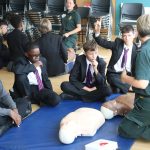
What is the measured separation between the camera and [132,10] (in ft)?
21.1

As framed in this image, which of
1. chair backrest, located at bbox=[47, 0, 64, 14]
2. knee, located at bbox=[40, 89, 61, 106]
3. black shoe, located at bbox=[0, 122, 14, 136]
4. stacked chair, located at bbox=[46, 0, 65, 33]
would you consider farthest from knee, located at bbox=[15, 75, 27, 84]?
chair backrest, located at bbox=[47, 0, 64, 14]

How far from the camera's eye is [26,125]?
3131mm

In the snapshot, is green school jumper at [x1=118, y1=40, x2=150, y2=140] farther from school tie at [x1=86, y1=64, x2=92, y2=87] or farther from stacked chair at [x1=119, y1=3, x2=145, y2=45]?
stacked chair at [x1=119, y1=3, x2=145, y2=45]

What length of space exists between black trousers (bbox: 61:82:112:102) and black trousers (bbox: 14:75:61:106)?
8.7 inches

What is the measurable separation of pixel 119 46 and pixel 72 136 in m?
1.58

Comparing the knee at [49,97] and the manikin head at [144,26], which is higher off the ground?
the manikin head at [144,26]

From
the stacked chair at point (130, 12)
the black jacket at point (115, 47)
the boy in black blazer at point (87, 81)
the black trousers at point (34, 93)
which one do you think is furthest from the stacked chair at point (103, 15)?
the black trousers at point (34, 93)

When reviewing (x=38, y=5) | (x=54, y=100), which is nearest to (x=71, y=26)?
(x=38, y=5)

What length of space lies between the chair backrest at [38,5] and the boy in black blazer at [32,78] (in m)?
3.56

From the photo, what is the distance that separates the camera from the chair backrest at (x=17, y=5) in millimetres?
7340

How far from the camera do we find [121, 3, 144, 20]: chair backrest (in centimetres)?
635

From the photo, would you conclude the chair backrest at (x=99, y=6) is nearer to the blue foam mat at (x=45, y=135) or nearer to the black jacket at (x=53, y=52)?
the black jacket at (x=53, y=52)

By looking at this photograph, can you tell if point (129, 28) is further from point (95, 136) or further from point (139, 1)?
point (139, 1)

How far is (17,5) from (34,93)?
4.16m
